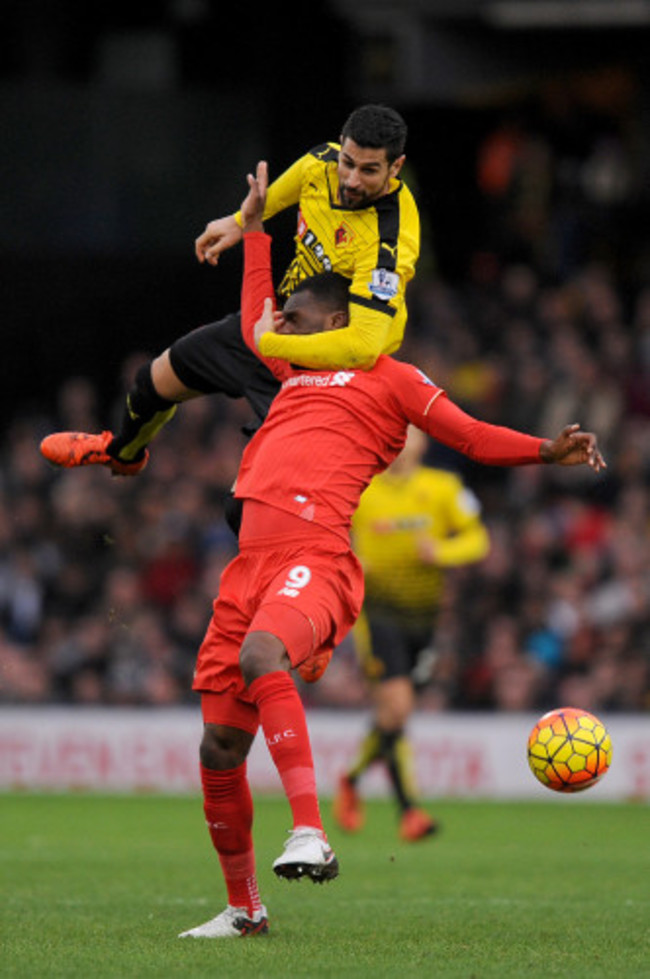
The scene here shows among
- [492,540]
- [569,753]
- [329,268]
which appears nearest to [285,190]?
[329,268]

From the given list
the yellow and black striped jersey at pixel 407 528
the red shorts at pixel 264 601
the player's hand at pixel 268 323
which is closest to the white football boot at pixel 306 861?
the red shorts at pixel 264 601

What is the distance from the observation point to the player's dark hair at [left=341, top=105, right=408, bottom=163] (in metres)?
7.24

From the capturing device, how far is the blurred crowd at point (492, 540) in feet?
55.8

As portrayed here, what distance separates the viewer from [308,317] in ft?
24.1

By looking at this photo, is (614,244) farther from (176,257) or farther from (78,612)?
(78,612)

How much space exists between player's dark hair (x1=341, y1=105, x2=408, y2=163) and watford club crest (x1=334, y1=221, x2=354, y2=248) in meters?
0.32

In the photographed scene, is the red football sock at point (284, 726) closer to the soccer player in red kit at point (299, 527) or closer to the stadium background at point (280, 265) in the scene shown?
the soccer player in red kit at point (299, 527)

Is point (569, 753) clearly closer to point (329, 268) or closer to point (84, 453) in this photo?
Result: point (329, 268)

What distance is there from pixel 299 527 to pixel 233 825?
1.14m

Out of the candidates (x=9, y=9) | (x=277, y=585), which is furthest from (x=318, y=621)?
(x=9, y=9)

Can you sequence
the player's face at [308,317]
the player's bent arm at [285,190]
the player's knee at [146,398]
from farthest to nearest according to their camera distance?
the player's knee at [146,398] → the player's bent arm at [285,190] → the player's face at [308,317]

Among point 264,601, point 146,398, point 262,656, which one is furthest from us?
point 146,398

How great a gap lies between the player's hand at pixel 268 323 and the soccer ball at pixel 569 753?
185 cm

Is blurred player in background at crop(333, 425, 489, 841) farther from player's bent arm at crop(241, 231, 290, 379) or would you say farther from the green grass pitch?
player's bent arm at crop(241, 231, 290, 379)
